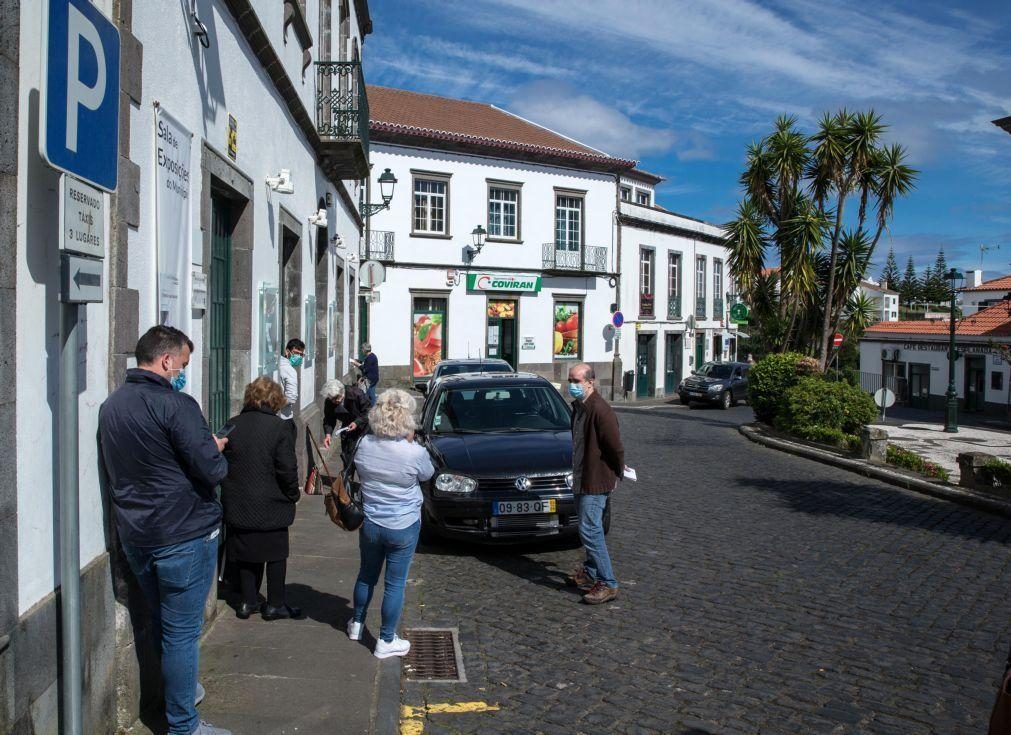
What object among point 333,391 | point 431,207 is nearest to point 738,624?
point 333,391

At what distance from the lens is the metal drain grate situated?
5324 millimetres

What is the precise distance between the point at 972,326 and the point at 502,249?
20.6 meters

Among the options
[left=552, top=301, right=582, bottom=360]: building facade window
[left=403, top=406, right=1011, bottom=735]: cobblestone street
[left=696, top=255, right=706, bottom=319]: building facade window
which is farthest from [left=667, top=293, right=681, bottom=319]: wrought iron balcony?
[left=403, top=406, right=1011, bottom=735]: cobblestone street

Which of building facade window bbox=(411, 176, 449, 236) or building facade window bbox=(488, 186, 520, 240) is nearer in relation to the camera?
building facade window bbox=(411, 176, 449, 236)

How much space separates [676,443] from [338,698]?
46.0ft

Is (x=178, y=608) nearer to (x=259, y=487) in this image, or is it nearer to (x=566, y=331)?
(x=259, y=487)

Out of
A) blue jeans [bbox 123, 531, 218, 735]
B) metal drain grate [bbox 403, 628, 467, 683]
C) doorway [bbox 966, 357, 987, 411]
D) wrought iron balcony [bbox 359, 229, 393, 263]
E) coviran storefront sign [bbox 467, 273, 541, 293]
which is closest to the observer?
blue jeans [bbox 123, 531, 218, 735]

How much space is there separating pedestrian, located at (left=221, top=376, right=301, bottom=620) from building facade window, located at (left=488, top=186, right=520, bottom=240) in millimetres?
28191

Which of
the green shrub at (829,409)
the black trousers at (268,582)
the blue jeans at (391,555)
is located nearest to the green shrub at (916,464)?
the green shrub at (829,409)

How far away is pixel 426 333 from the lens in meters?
32.5

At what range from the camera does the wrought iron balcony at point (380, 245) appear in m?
31.1

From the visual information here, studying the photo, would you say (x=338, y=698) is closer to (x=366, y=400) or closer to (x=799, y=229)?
(x=366, y=400)

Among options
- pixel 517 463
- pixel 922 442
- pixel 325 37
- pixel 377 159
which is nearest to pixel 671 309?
pixel 377 159

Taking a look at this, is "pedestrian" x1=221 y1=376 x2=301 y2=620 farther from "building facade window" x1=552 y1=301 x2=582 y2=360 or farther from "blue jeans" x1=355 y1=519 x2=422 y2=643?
"building facade window" x1=552 y1=301 x2=582 y2=360
